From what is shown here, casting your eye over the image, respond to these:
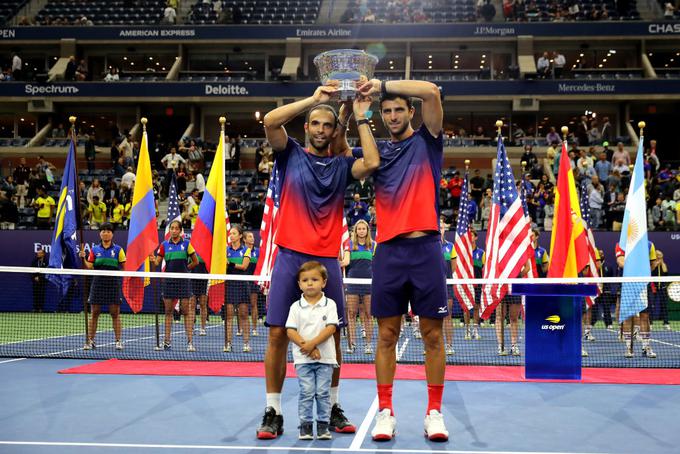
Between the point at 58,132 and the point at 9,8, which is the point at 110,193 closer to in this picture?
the point at 58,132

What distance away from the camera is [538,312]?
360 inches

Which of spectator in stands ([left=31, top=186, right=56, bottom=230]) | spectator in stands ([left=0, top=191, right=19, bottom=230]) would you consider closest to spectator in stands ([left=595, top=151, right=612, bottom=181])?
spectator in stands ([left=31, top=186, right=56, bottom=230])

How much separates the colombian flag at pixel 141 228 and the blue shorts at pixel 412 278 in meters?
8.35

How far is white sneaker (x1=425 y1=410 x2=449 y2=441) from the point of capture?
5457 mm

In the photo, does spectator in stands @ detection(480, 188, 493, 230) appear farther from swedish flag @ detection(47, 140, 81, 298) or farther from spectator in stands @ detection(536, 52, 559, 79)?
swedish flag @ detection(47, 140, 81, 298)

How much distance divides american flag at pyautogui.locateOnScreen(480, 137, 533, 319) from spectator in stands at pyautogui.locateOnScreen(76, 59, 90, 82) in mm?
28158

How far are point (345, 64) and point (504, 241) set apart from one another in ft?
25.2

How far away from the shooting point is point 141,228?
13.3 metres

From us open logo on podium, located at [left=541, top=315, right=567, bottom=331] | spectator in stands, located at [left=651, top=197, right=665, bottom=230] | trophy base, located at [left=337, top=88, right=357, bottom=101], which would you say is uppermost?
trophy base, located at [left=337, top=88, right=357, bottom=101]

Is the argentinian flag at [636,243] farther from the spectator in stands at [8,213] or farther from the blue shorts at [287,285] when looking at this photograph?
the spectator in stands at [8,213]

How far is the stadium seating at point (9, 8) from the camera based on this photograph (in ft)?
132

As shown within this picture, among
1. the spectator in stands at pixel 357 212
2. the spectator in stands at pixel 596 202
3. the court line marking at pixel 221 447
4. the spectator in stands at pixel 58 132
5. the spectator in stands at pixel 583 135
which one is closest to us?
the court line marking at pixel 221 447

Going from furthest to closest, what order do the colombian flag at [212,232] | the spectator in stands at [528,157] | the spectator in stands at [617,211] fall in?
the spectator in stands at [528,157], the spectator in stands at [617,211], the colombian flag at [212,232]

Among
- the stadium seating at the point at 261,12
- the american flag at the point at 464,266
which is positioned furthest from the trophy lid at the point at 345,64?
the stadium seating at the point at 261,12
